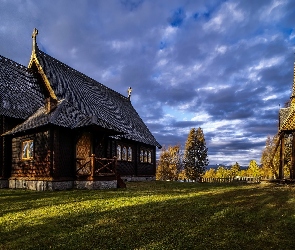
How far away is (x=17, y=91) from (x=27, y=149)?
5075mm

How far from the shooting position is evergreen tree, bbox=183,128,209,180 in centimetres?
5156

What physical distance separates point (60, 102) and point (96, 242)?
14.6 metres

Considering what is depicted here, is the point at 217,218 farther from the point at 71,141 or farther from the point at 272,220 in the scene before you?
the point at 71,141

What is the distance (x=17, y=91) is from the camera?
2028cm

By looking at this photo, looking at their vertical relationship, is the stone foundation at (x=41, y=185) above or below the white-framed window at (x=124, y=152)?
below

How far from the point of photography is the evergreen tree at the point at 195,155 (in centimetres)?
5156

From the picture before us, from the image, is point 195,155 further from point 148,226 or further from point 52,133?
point 148,226

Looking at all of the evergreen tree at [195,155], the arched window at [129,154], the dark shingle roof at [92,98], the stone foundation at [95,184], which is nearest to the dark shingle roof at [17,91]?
the dark shingle roof at [92,98]

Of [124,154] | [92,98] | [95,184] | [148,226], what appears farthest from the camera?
[124,154]

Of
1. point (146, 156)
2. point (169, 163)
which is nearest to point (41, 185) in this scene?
point (146, 156)

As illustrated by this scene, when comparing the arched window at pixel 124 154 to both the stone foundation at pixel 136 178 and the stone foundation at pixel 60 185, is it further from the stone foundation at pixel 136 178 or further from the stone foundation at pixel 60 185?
the stone foundation at pixel 60 185

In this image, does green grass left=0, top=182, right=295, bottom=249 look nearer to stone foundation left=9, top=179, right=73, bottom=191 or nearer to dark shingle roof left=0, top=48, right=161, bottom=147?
stone foundation left=9, top=179, right=73, bottom=191

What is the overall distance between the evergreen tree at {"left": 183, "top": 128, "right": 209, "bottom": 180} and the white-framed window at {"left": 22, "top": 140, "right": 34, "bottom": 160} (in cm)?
3769

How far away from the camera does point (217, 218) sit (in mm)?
7617
